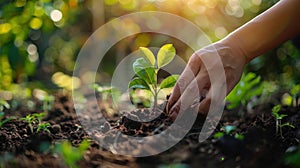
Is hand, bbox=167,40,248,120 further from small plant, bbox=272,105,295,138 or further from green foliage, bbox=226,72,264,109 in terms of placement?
green foliage, bbox=226,72,264,109

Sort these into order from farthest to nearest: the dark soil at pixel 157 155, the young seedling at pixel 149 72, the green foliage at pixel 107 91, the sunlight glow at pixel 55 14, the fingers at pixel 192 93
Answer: the sunlight glow at pixel 55 14 → the green foliage at pixel 107 91 → the young seedling at pixel 149 72 → the fingers at pixel 192 93 → the dark soil at pixel 157 155

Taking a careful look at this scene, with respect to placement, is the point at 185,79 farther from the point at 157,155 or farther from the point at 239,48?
the point at 157,155

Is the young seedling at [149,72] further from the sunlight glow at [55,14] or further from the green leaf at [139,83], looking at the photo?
the sunlight glow at [55,14]

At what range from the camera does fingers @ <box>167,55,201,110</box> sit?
1.34m

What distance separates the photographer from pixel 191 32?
13.8ft

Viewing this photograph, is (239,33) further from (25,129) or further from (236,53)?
(25,129)

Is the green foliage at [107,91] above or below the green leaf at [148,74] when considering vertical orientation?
below

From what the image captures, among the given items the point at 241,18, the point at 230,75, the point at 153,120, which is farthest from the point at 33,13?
the point at 241,18

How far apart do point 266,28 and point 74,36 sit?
325cm

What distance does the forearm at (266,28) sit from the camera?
1.33 meters

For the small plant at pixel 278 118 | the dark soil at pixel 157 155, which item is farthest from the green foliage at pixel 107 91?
the small plant at pixel 278 118

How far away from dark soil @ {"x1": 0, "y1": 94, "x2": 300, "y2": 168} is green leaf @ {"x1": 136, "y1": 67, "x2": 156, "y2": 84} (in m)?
0.12

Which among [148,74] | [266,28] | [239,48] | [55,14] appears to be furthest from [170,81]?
[55,14]

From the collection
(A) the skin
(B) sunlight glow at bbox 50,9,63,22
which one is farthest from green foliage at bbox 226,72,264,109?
(B) sunlight glow at bbox 50,9,63,22
